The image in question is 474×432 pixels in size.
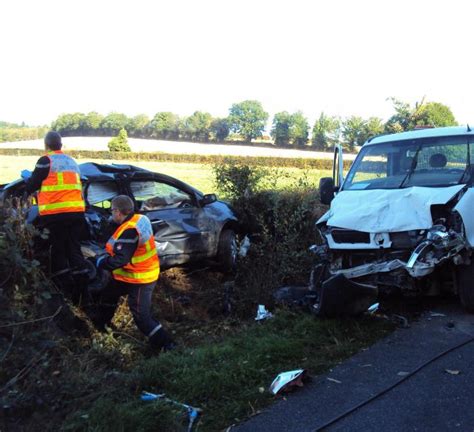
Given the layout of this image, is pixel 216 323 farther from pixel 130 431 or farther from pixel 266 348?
pixel 130 431

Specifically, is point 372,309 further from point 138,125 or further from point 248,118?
point 248,118

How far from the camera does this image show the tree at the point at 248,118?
202ft

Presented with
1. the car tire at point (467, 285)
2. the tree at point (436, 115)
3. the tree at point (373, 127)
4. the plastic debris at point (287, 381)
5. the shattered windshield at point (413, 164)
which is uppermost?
the tree at point (436, 115)

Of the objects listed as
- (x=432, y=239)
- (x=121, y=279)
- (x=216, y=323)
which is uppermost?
(x=432, y=239)

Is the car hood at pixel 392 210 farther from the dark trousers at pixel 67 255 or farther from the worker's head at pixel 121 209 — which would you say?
the dark trousers at pixel 67 255

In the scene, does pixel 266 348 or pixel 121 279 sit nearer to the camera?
pixel 266 348

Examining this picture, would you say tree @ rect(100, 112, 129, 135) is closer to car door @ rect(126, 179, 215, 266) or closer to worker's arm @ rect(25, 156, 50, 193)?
car door @ rect(126, 179, 215, 266)

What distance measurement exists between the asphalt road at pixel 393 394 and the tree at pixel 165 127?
58500 mm

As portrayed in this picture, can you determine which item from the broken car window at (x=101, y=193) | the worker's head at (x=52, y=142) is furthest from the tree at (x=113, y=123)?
the worker's head at (x=52, y=142)

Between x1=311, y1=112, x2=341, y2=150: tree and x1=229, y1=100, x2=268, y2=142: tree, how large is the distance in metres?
13.5

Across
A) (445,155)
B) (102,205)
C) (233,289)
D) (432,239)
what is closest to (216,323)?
(233,289)

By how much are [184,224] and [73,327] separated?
2.47 meters

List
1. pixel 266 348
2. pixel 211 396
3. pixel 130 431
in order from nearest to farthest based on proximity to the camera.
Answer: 1. pixel 130 431
2. pixel 211 396
3. pixel 266 348

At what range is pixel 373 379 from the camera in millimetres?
4297
